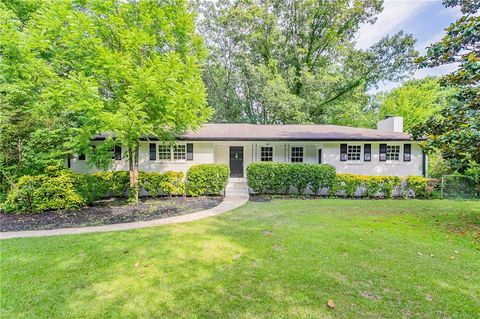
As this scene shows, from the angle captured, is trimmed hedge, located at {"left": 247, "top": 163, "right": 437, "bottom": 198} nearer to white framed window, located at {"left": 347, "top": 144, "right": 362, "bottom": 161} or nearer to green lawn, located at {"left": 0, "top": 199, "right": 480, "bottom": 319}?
white framed window, located at {"left": 347, "top": 144, "right": 362, "bottom": 161}

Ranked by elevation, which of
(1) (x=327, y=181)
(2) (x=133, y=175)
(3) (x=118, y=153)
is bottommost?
(1) (x=327, y=181)

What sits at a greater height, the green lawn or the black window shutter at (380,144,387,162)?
the black window shutter at (380,144,387,162)

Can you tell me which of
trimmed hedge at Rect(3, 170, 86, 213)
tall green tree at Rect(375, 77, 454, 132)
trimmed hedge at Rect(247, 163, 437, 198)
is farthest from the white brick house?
tall green tree at Rect(375, 77, 454, 132)

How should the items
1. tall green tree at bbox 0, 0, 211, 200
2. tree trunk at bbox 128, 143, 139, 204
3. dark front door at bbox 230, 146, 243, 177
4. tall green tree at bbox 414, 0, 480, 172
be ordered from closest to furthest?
tall green tree at bbox 414, 0, 480, 172
tall green tree at bbox 0, 0, 211, 200
tree trunk at bbox 128, 143, 139, 204
dark front door at bbox 230, 146, 243, 177

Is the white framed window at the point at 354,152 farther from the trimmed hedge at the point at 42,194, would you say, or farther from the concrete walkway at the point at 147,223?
the trimmed hedge at the point at 42,194

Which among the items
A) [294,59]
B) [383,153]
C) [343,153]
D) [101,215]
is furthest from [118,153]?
[294,59]

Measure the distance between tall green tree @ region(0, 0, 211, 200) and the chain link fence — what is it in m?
12.2

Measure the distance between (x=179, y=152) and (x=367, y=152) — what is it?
9.98 meters

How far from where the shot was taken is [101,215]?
25.3 feet

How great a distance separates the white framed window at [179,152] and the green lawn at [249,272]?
22.2 ft

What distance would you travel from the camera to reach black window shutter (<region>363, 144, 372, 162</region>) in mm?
12547

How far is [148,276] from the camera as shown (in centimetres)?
373

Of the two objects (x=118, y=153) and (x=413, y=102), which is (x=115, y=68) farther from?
(x=413, y=102)

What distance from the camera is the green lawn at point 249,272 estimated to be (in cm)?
296
